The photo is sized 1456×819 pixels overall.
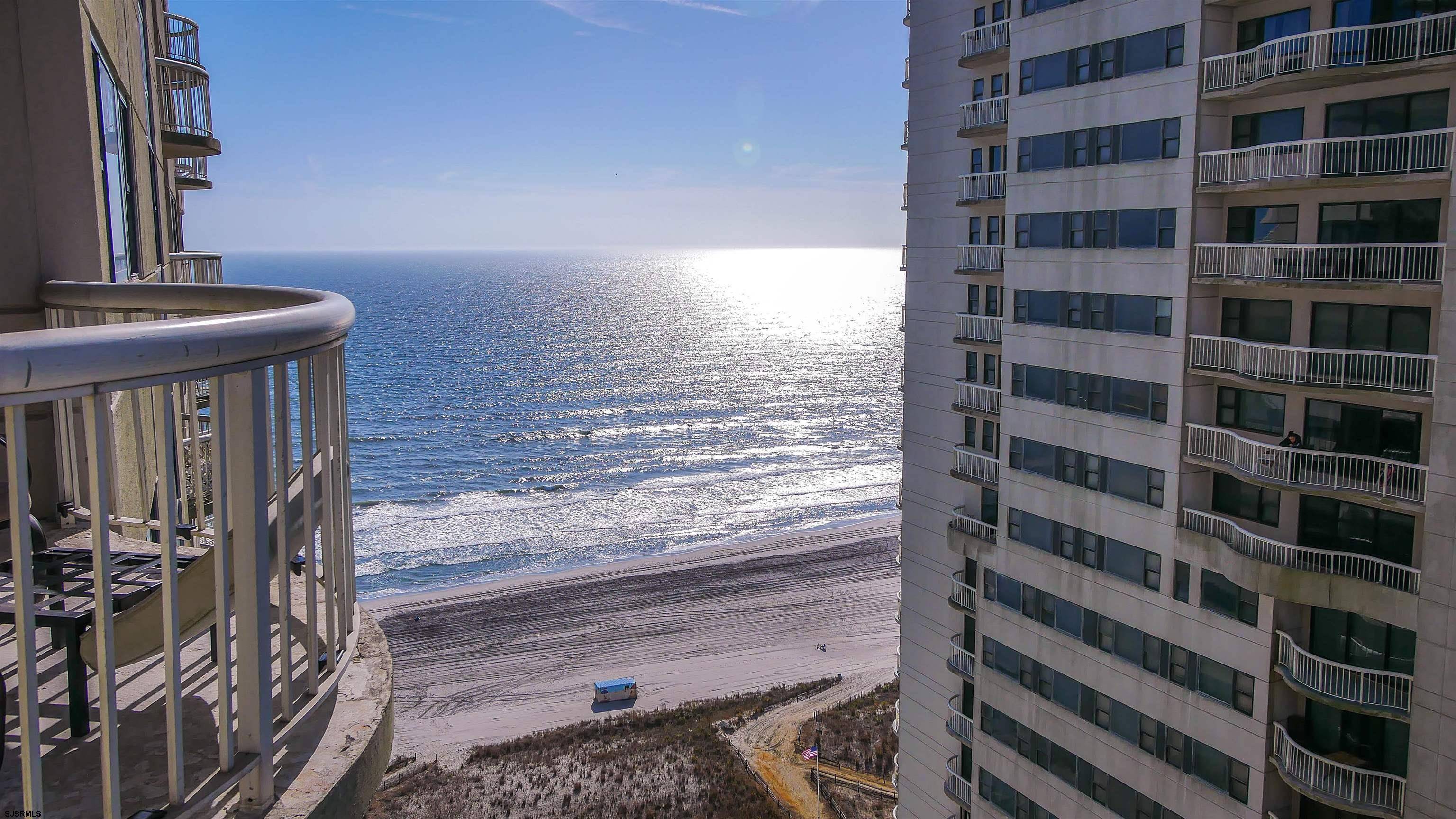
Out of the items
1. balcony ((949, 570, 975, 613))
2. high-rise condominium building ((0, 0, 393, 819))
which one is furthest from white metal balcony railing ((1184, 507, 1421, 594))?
high-rise condominium building ((0, 0, 393, 819))

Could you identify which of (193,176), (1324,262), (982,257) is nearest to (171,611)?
(1324,262)

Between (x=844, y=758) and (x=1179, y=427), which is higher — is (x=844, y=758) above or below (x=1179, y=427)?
below

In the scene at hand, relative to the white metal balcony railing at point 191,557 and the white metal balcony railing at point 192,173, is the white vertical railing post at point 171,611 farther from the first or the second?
the white metal balcony railing at point 192,173

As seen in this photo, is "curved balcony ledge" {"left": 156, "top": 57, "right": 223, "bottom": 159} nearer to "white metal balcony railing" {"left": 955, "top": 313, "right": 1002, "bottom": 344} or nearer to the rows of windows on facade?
the rows of windows on facade

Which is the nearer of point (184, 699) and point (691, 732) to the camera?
point (184, 699)

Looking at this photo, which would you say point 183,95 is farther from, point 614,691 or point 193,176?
point 614,691

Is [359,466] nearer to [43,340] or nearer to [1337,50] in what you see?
[1337,50]

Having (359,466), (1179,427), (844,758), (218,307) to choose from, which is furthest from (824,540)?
(218,307)
